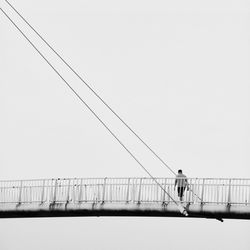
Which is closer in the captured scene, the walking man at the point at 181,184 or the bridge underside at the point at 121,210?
the bridge underside at the point at 121,210

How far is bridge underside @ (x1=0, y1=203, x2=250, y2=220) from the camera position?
4909 centimetres

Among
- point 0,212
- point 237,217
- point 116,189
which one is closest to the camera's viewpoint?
point 237,217

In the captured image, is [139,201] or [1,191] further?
[1,191]

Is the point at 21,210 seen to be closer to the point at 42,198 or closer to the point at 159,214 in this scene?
the point at 42,198

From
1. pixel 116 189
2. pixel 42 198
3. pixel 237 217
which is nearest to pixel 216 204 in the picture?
pixel 237 217

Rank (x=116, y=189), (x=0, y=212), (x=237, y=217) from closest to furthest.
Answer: (x=237, y=217) → (x=116, y=189) → (x=0, y=212)

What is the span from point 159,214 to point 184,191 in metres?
1.68

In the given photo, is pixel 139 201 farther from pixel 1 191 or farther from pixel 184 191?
pixel 1 191

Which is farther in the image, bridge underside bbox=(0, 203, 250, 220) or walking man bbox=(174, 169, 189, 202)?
walking man bbox=(174, 169, 189, 202)

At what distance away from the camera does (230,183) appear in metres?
49.2

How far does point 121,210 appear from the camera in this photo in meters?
52.0

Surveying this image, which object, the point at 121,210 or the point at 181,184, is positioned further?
the point at 121,210

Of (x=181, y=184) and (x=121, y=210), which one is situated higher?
(x=181, y=184)

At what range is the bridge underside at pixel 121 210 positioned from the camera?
49.1 m
